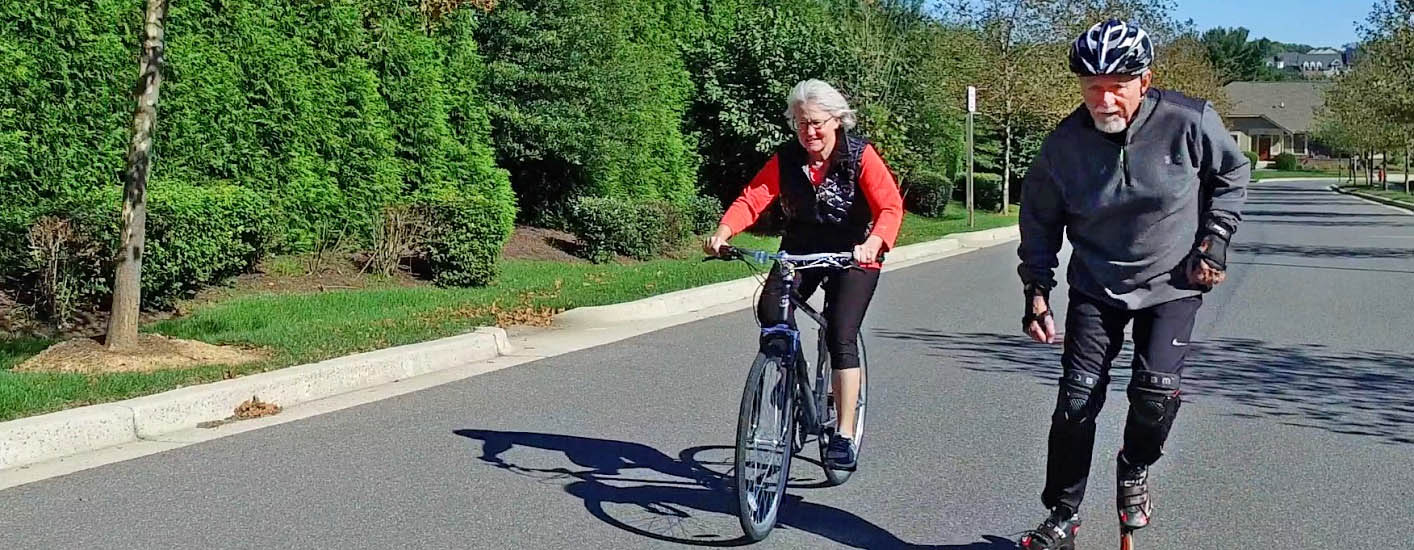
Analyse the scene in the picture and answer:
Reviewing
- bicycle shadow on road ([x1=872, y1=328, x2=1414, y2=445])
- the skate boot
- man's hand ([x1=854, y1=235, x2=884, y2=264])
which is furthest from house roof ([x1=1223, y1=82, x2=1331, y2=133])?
the skate boot

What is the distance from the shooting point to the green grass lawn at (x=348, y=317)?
304 inches

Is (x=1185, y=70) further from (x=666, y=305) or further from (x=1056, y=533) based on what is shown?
(x=1056, y=533)

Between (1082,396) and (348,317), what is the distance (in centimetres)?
796

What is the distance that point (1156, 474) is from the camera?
21.0ft

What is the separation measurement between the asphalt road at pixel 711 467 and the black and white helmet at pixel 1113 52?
1854mm

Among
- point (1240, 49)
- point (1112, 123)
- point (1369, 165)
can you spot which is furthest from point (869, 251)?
point (1240, 49)

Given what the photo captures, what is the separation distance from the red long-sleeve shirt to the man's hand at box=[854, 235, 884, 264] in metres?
0.04

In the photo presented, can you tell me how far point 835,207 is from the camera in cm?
568

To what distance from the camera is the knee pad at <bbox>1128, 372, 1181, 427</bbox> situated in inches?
170

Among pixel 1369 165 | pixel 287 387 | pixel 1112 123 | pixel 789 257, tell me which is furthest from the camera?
pixel 1369 165

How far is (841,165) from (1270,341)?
6.75 m

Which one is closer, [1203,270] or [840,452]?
[1203,270]

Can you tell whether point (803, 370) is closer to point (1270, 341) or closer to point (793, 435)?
point (793, 435)

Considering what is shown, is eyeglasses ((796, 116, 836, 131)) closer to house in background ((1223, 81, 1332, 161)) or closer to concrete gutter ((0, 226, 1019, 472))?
concrete gutter ((0, 226, 1019, 472))
